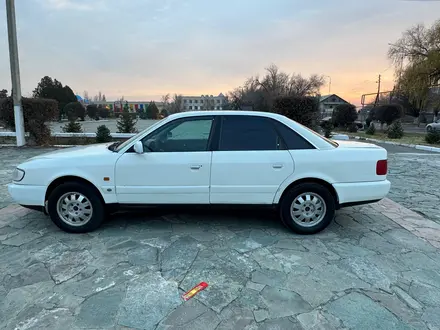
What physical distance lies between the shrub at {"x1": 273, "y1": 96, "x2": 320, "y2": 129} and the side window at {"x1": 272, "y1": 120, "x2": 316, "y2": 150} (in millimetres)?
8846

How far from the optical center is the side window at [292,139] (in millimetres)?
3709

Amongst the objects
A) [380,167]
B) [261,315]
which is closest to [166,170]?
[261,315]

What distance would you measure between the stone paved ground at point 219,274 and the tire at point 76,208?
15 cm

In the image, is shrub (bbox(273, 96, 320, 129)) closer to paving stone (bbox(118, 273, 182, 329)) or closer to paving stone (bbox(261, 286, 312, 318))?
paving stone (bbox(261, 286, 312, 318))

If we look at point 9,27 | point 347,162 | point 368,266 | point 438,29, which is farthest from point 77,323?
point 438,29

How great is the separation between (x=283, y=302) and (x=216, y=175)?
166cm

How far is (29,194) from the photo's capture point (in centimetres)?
371

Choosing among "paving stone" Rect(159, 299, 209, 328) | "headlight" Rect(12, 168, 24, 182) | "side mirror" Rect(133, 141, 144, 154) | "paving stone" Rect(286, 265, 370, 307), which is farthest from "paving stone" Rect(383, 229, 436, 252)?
"headlight" Rect(12, 168, 24, 182)

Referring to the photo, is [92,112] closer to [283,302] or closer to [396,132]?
[396,132]

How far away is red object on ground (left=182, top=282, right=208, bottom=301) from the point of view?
8.36ft

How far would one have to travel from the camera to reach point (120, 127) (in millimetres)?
14516

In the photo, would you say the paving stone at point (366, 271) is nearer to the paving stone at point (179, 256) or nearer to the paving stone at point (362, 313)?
the paving stone at point (362, 313)

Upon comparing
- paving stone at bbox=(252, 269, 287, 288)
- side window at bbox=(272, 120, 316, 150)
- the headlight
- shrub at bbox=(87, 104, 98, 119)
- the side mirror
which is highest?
shrub at bbox=(87, 104, 98, 119)

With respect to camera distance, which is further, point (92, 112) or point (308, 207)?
point (92, 112)
